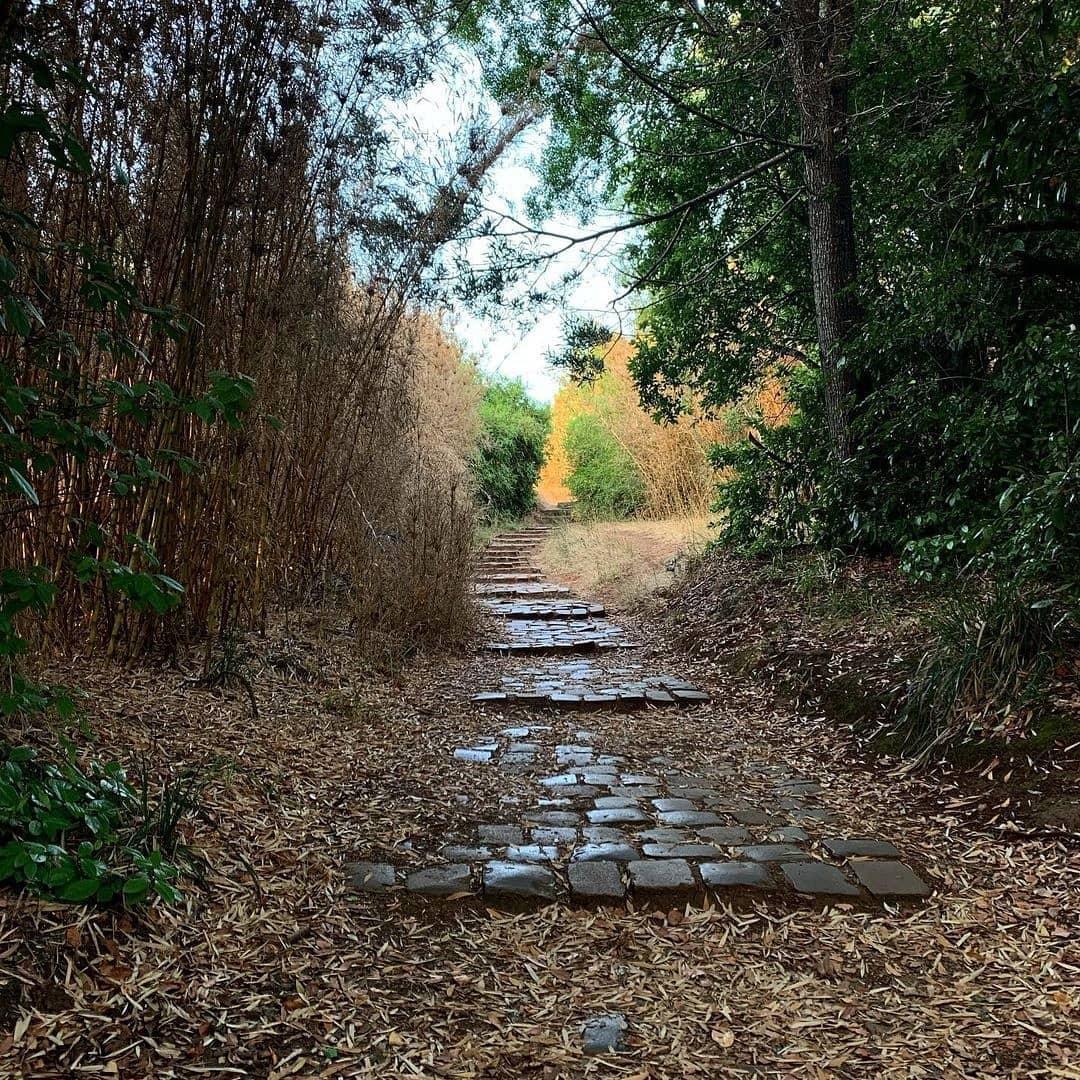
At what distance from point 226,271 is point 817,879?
128 inches

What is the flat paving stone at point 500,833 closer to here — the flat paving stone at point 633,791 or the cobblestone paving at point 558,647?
the flat paving stone at point 633,791

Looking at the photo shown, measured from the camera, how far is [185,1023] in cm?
155

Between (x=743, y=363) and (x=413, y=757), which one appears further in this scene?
(x=743, y=363)

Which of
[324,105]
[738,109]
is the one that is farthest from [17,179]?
[738,109]

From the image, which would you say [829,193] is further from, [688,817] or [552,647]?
[688,817]

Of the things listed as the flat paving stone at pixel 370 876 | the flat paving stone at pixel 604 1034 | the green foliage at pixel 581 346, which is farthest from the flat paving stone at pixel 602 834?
the green foliage at pixel 581 346

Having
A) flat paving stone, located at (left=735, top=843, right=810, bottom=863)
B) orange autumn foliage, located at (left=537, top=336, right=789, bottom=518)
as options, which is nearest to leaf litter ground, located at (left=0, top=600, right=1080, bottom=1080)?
flat paving stone, located at (left=735, top=843, right=810, bottom=863)

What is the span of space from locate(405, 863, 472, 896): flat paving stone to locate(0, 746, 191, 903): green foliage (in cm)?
64

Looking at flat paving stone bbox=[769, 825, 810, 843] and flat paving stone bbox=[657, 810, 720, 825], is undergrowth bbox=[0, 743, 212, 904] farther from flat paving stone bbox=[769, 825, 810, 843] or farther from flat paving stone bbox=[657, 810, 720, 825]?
flat paving stone bbox=[769, 825, 810, 843]

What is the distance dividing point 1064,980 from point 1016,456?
2.97 metres

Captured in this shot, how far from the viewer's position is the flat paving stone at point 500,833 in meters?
2.52

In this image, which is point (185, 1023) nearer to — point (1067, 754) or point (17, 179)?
point (17, 179)

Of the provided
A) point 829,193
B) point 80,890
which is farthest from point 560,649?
point 80,890

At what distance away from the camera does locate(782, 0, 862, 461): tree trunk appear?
5012mm
